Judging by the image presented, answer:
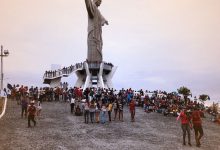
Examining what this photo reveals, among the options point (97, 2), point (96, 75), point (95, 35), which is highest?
point (97, 2)

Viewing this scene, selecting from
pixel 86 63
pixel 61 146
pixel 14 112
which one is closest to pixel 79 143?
pixel 61 146

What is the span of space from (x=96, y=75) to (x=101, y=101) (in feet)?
84.0

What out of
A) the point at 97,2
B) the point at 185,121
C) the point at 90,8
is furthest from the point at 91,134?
the point at 97,2

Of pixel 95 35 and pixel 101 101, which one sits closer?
pixel 101 101

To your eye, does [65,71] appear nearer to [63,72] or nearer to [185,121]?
[63,72]

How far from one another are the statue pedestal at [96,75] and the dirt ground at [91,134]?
79.3 ft

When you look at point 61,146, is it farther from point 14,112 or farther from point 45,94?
point 45,94

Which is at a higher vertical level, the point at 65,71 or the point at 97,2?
the point at 97,2

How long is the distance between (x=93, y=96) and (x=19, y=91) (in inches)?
270

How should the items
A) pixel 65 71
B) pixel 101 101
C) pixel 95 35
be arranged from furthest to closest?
pixel 95 35
pixel 65 71
pixel 101 101

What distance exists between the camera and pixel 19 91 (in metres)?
38.1

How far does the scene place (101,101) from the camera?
32.5 meters

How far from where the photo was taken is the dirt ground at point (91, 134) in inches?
819

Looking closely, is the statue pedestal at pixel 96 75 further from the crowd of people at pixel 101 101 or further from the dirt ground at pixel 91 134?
the dirt ground at pixel 91 134
